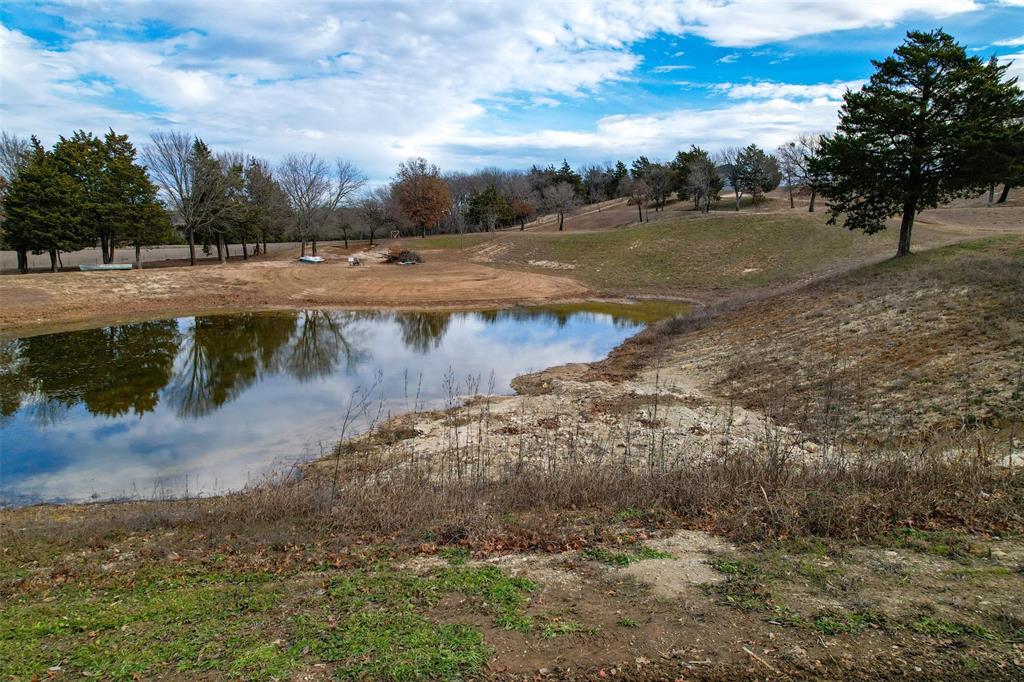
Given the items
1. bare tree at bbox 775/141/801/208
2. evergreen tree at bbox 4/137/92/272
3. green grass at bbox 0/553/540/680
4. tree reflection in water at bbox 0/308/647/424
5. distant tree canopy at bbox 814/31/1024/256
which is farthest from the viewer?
bare tree at bbox 775/141/801/208

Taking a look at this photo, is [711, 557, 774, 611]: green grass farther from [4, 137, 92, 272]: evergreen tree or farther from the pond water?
[4, 137, 92, 272]: evergreen tree

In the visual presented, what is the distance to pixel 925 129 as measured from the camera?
23.4 m

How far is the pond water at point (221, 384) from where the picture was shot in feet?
42.9

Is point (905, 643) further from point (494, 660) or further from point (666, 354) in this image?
point (666, 354)

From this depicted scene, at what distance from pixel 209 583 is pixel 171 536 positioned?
2.15 meters

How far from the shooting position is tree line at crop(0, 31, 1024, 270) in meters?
22.9

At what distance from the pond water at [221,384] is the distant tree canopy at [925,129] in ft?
40.6

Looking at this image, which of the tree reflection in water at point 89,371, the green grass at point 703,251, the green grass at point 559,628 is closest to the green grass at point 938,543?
the green grass at point 559,628

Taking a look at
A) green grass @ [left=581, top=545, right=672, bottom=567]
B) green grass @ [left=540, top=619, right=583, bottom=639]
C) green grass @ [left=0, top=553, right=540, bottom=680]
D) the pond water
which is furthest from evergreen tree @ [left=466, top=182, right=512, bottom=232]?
green grass @ [left=540, top=619, right=583, bottom=639]

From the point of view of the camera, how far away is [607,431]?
45.7 ft

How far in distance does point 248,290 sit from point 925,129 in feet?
126

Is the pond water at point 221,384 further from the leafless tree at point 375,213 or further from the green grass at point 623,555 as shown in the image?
the leafless tree at point 375,213

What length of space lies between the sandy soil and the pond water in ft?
12.4

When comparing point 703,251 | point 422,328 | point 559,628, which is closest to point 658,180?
→ point 703,251
